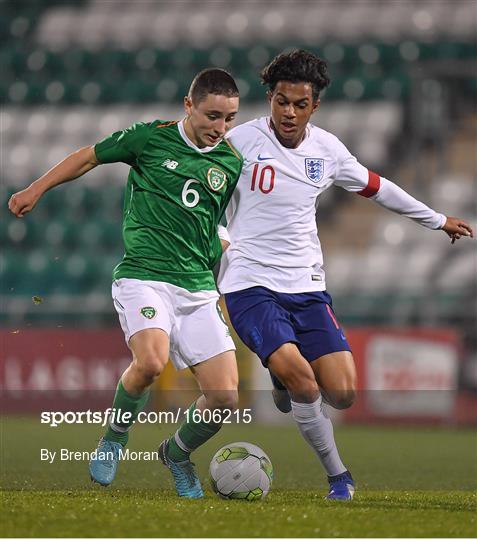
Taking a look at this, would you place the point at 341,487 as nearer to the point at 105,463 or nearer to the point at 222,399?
the point at 222,399

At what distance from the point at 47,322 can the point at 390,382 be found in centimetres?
374

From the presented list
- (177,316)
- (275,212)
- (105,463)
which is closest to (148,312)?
(177,316)

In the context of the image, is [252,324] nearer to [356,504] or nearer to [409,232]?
[356,504]

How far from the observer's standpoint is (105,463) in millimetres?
6008

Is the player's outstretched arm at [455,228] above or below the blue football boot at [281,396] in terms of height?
above

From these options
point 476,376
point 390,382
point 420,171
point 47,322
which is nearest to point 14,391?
point 47,322

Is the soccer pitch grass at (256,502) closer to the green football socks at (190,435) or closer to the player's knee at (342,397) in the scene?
the green football socks at (190,435)

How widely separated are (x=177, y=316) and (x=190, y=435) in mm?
591

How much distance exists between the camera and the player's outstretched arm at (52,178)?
555 centimetres

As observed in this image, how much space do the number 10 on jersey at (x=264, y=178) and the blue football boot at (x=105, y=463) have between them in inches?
56.6

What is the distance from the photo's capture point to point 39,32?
19828 mm

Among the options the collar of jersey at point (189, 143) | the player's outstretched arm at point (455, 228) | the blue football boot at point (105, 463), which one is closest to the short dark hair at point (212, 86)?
the collar of jersey at point (189, 143)

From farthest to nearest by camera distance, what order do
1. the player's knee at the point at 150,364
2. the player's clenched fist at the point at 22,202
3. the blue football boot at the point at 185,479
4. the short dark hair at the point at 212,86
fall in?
1. the blue football boot at the point at 185,479
2. the short dark hair at the point at 212,86
3. the player's knee at the point at 150,364
4. the player's clenched fist at the point at 22,202

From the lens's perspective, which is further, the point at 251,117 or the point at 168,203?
the point at 251,117
